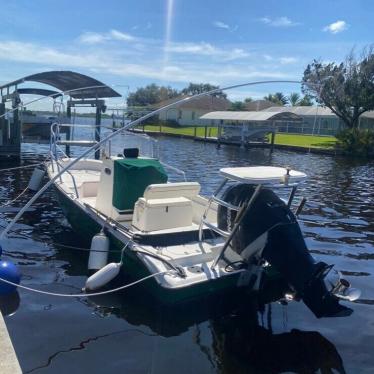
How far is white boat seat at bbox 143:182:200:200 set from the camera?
7.31 meters

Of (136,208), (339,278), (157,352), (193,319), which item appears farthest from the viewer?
(136,208)

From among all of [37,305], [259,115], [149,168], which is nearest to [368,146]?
[259,115]

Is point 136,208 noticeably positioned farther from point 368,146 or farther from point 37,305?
point 368,146

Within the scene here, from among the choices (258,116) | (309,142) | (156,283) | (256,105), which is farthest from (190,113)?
(156,283)

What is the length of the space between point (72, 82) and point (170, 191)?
17204 millimetres

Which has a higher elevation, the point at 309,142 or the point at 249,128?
the point at 249,128

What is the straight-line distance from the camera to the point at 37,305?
6.30m

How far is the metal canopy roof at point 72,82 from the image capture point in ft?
67.8

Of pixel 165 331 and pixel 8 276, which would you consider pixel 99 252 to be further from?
pixel 165 331

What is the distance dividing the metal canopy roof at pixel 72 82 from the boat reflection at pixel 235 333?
49.8 ft

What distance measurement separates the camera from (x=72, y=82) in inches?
897

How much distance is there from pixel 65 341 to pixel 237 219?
2.66 meters

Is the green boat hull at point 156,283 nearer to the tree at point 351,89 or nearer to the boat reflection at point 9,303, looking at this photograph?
the boat reflection at point 9,303

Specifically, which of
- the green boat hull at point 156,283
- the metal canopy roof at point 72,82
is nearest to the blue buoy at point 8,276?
the green boat hull at point 156,283
